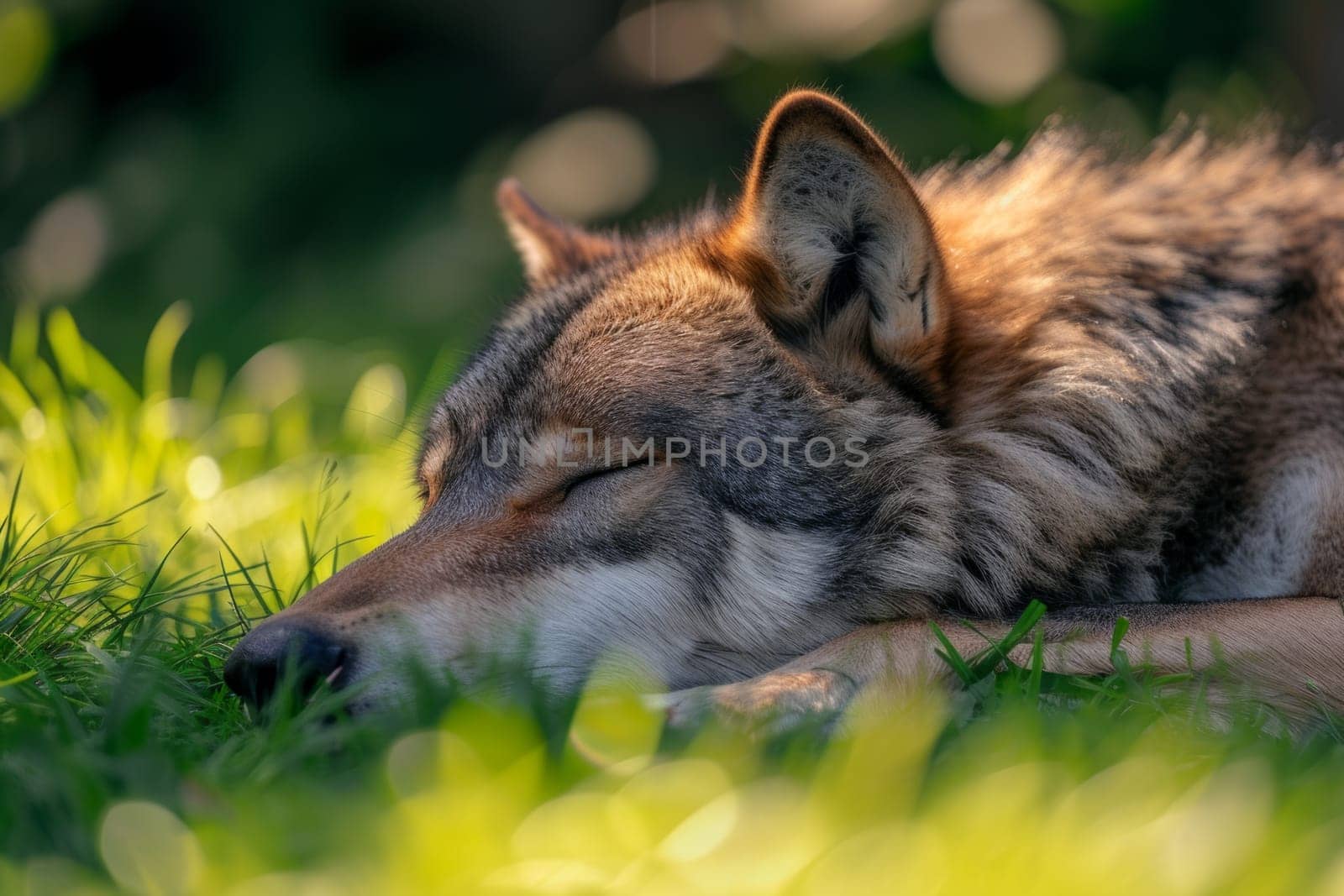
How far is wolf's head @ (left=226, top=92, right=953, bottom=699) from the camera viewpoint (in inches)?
104

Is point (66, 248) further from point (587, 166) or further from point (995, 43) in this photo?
point (995, 43)

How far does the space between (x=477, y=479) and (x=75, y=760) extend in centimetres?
120

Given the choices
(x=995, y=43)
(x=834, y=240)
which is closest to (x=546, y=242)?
(x=834, y=240)

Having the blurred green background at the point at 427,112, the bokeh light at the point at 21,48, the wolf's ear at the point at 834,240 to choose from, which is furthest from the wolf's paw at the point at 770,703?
the bokeh light at the point at 21,48

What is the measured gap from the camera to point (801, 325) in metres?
2.88

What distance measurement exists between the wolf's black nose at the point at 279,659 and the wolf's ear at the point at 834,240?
1234 millimetres

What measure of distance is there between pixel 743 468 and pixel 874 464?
0.29 meters

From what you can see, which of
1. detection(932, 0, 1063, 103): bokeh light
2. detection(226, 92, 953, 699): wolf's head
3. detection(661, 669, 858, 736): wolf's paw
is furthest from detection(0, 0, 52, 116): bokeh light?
detection(661, 669, 858, 736): wolf's paw

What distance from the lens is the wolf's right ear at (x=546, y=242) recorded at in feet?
12.6

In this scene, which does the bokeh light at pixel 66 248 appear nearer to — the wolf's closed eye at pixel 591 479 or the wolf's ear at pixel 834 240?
the wolf's closed eye at pixel 591 479

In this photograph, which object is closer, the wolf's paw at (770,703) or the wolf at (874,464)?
the wolf's paw at (770,703)

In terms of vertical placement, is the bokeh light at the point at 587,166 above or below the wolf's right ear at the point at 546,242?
above

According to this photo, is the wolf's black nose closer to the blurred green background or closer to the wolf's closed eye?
the wolf's closed eye

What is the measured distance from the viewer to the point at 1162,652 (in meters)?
2.49
